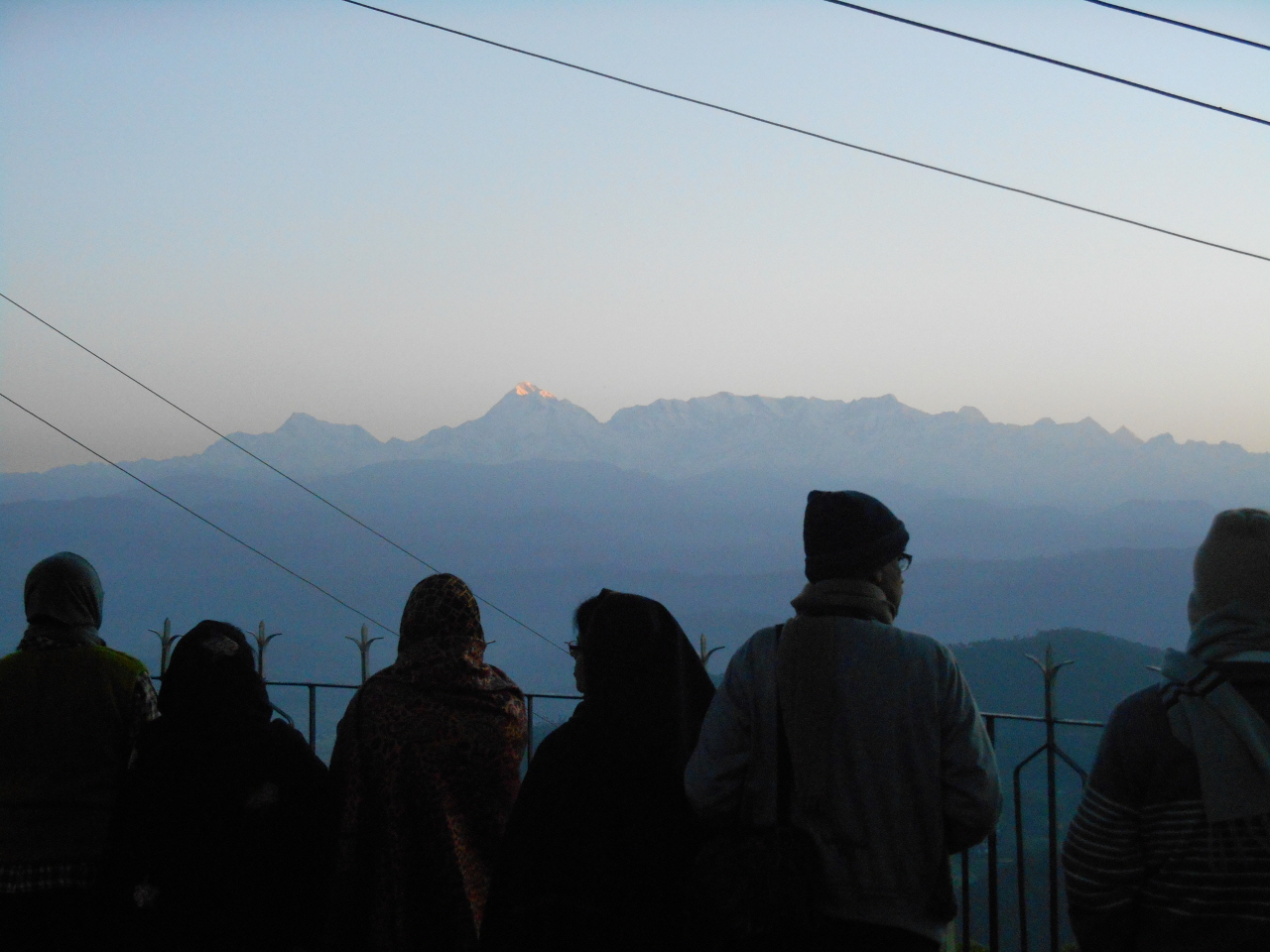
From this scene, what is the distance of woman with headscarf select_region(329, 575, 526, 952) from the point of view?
8.70 ft

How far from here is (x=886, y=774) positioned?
1.96m

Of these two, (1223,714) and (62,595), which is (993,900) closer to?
(1223,714)

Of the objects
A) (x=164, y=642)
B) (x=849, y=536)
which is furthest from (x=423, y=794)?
(x=164, y=642)

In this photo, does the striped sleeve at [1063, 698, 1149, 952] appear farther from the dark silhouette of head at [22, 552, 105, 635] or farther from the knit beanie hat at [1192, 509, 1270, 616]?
the dark silhouette of head at [22, 552, 105, 635]

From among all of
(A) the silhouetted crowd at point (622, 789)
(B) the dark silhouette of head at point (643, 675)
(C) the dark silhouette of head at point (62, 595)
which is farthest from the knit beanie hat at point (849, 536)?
(C) the dark silhouette of head at point (62, 595)

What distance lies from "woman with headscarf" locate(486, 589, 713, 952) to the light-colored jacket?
33 cm

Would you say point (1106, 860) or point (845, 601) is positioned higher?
point (845, 601)

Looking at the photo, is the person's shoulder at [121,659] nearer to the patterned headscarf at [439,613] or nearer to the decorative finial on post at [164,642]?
the patterned headscarf at [439,613]

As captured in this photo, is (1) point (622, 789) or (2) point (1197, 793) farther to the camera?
(1) point (622, 789)

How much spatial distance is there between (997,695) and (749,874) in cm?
7105

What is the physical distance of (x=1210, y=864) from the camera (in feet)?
5.60

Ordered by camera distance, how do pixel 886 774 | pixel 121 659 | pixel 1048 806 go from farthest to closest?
pixel 1048 806, pixel 121 659, pixel 886 774

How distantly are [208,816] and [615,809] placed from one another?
1.08 meters

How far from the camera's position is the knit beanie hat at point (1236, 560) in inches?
69.8
